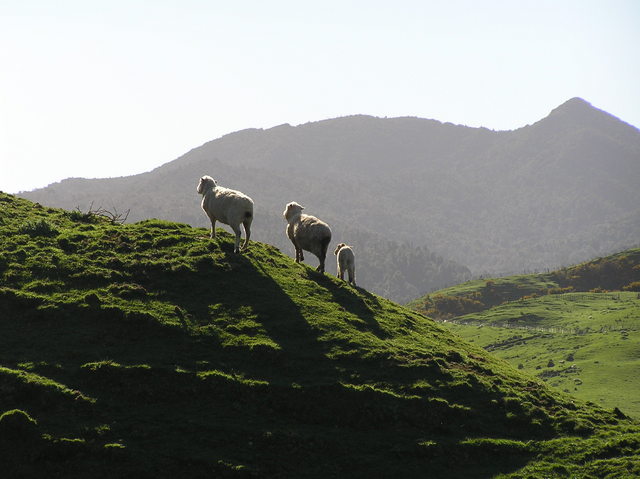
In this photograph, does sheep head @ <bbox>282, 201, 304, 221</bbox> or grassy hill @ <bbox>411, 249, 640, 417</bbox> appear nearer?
sheep head @ <bbox>282, 201, 304, 221</bbox>

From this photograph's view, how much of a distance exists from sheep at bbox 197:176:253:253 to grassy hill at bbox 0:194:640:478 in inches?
65.9

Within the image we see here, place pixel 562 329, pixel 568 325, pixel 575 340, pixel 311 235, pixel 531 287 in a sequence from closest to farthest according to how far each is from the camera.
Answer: pixel 311 235 → pixel 575 340 → pixel 562 329 → pixel 568 325 → pixel 531 287

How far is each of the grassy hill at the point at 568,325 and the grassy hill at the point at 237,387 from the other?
1530 inches

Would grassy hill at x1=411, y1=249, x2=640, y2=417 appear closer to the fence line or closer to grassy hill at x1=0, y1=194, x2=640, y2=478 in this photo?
the fence line

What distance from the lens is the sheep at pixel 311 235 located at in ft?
108

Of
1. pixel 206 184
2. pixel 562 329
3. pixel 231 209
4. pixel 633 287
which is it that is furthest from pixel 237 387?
pixel 633 287

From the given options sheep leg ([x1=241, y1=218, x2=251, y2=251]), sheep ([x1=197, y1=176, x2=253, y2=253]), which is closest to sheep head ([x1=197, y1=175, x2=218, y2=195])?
sheep ([x1=197, y1=176, x2=253, y2=253])

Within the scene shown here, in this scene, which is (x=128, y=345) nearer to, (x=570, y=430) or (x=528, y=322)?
(x=570, y=430)

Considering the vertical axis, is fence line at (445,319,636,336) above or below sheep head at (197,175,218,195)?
below

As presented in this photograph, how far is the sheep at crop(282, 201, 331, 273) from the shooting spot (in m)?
32.9

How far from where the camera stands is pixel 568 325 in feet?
378

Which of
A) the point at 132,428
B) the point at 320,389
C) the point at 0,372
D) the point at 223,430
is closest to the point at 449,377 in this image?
the point at 320,389

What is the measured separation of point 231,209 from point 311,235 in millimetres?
4854

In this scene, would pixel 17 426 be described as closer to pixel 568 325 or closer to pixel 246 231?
pixel 246 231
